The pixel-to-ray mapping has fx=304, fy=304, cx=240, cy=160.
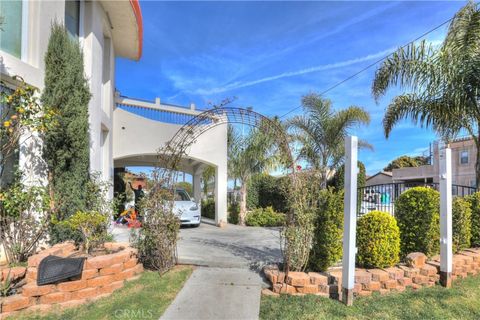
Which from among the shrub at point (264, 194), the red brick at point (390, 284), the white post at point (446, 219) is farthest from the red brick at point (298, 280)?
the shrub at point (264, 194)

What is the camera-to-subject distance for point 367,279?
4461mm

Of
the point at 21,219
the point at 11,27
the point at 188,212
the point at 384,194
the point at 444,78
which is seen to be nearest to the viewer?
the point at 21,219

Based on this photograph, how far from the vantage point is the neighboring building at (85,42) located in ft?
17.4

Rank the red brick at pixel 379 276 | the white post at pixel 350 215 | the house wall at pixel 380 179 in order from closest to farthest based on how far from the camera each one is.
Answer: the white post at pixel 350 215 → the red brick at pixel 379 276 → the house wall at pixel 380 179

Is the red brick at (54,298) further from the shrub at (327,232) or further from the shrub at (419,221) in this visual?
the shrub at (419,221)

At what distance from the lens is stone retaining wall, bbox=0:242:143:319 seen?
3.67 meters

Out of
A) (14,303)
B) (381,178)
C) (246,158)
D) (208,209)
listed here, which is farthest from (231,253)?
(381,178)

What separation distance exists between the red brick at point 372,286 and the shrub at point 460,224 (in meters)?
2.70

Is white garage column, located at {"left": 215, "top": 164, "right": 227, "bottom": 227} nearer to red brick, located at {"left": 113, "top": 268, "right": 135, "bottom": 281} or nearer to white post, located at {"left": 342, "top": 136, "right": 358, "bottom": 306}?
red brick, located at {"left": 113, "top": 268, "right": 135, "bottom": 281}

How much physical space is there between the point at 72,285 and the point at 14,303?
61 cm

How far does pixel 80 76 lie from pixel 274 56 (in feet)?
25.6

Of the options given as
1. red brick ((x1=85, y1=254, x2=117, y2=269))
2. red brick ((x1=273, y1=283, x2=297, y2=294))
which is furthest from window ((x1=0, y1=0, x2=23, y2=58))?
red brick ((x1=273, y1=283, x2=297, y2=294))

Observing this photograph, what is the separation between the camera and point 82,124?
5.88 metres

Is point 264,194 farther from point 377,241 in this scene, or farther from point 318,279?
point 318,279
